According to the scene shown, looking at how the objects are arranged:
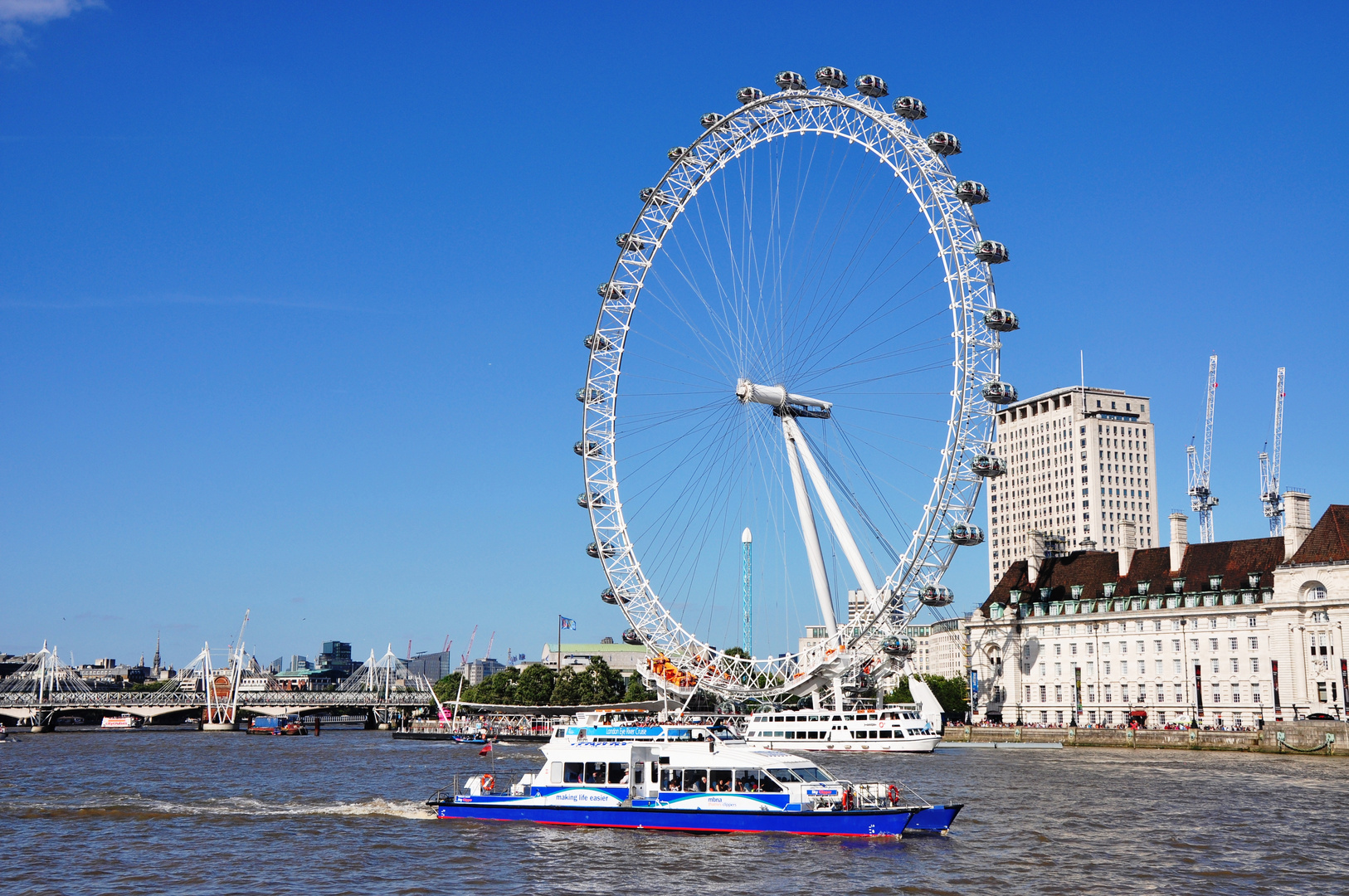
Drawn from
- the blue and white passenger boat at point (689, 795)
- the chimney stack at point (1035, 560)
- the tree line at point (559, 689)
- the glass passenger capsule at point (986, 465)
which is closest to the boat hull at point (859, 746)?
the glass passenger capsule at point (986, 465)

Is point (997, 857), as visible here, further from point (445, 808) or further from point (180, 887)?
point (180, 887)

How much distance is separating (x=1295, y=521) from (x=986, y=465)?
3882cm

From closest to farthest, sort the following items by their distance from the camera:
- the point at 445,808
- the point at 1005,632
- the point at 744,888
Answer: the point at 744,888
the point at 445,808
the point at 1005,632

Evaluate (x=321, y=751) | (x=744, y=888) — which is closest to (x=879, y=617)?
(x=321, y=751)

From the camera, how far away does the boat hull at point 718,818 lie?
1742 inches

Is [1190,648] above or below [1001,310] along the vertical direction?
below

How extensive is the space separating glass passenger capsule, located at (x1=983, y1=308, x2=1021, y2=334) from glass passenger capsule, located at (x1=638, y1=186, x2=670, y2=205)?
26094 mm

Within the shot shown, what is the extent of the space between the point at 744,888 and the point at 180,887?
52.3 ft

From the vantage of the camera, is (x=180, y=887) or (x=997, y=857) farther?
(x=997, y=857)

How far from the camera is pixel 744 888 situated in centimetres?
3597

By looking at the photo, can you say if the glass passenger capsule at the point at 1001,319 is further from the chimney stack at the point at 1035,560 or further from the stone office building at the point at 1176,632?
the chimney stack at the point at 1035,560

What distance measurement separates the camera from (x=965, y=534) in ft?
296

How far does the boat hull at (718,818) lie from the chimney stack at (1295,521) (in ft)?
248

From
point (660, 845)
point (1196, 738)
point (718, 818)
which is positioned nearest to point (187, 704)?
point (1196, 738)
